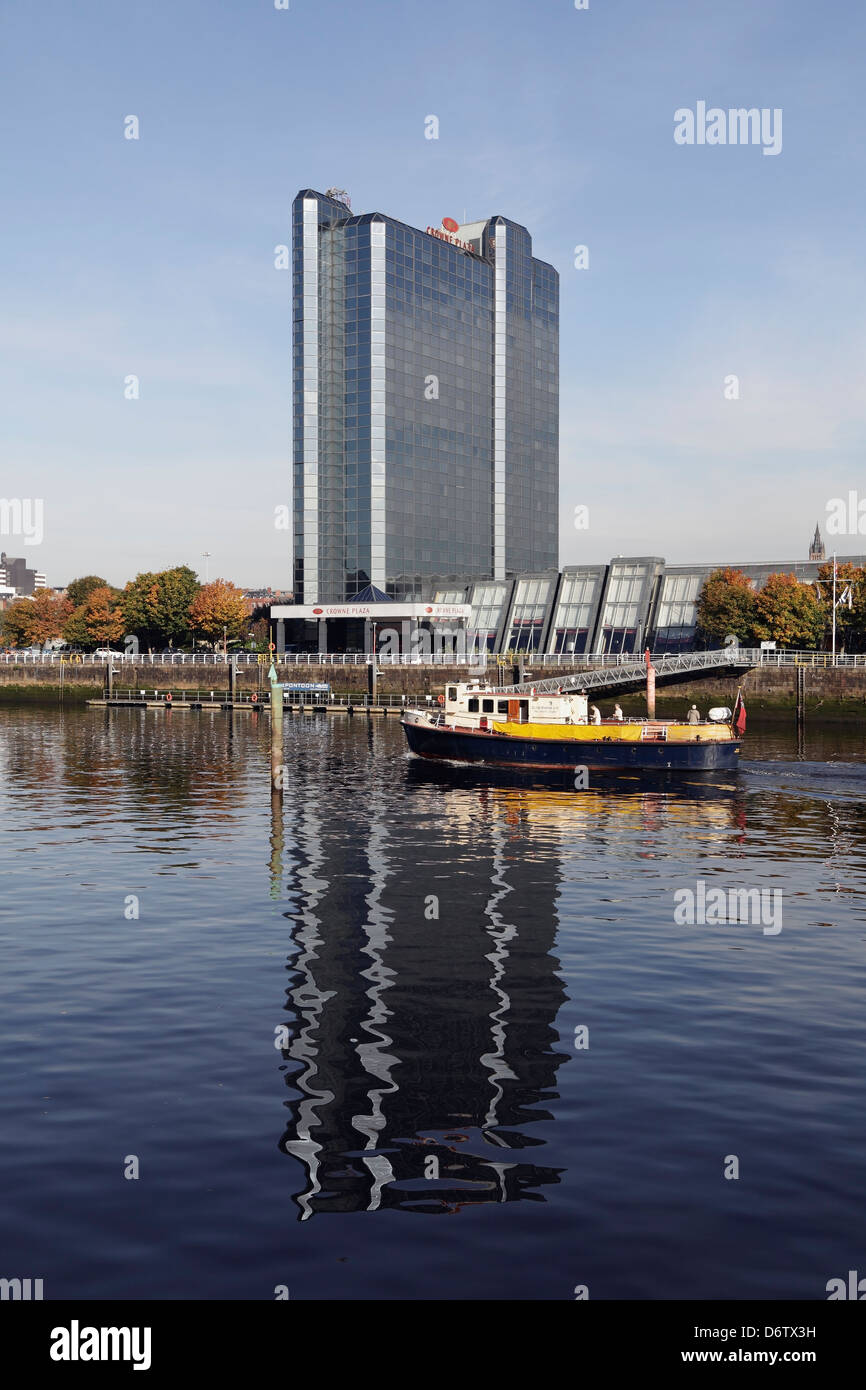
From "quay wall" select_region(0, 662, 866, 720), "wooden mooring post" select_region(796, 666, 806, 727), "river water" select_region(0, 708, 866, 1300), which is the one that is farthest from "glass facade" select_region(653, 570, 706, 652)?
"river water" select_region(0, 708, 866, 1300)

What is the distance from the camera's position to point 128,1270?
12.2 meters

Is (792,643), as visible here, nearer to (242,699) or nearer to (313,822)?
(242,699)

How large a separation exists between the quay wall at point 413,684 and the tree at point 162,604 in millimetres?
16826

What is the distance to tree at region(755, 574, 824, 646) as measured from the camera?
426 feet

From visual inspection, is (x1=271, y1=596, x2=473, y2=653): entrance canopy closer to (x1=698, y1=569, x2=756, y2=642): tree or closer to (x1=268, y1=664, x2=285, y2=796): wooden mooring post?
(x1=698, y1=569, x2=756, y2=642): tree

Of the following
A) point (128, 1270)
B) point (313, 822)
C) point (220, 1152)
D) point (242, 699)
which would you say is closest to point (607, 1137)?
point (220, 1152)

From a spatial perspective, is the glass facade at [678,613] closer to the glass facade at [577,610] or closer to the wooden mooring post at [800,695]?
the glass facade at [577,610]

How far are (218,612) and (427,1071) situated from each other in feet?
547

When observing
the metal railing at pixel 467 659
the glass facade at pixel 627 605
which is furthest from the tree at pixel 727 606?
the glass facade at pixel 627 605

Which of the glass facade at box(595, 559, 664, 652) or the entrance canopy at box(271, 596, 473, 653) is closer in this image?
the glass facade at box(595, 559, 664, 652)

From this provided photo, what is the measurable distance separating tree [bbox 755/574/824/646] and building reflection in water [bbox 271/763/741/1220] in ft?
307

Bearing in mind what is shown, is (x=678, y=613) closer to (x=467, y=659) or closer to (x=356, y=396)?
(x=467, y=659)

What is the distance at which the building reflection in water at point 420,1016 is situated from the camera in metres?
14.8
